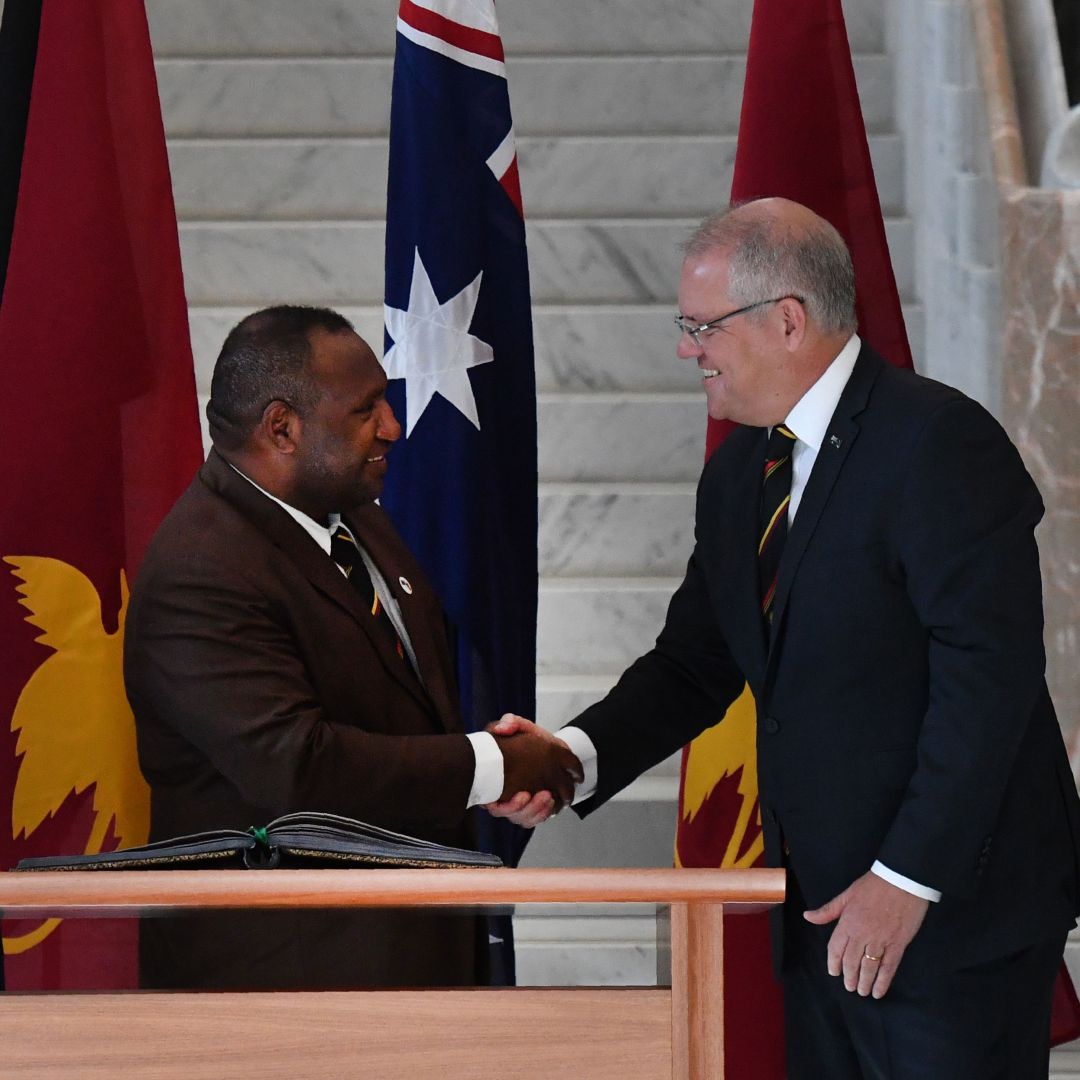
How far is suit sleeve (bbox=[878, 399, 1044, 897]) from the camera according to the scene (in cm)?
179

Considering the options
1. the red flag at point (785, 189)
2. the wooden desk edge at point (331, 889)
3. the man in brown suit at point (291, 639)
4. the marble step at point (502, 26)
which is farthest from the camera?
the marble step at point (502, 26)

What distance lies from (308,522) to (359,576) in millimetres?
104

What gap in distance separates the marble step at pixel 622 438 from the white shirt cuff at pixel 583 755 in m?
1.65

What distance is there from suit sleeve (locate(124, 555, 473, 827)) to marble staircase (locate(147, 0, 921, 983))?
1.46m

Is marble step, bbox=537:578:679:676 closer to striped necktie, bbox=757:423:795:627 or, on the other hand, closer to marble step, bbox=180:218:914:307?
marble step, bbox=180:218:914:307

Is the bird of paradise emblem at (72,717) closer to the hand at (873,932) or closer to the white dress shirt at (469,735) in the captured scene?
the white dress shirt at (469,735)

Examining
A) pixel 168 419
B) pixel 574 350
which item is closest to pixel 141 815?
pixel 168 419

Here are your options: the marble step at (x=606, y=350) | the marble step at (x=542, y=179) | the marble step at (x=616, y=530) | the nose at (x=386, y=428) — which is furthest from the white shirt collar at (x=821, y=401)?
the marble step at (x=542, y=179)

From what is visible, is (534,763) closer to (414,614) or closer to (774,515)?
(414,614)

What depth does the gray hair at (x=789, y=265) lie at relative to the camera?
1.98 m

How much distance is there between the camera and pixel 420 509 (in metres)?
2.72

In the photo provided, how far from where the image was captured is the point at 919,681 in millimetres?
1887

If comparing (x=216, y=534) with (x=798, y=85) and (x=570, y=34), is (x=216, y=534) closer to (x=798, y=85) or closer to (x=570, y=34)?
(x=798, y=85)

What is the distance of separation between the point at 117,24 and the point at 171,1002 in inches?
69.6
